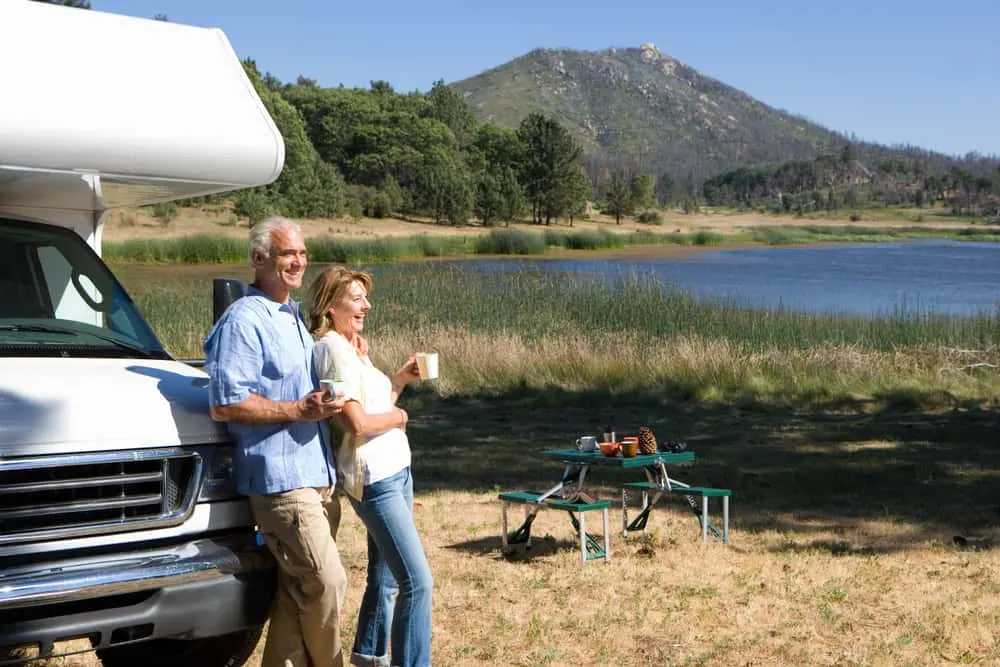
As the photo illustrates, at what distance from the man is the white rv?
0.52 ft

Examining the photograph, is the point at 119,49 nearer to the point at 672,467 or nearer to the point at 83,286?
the point at 83,286

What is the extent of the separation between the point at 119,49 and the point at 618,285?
644 inches

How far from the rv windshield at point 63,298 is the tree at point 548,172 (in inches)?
3566

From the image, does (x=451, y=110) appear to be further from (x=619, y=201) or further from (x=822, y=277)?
(x=822, y=277)

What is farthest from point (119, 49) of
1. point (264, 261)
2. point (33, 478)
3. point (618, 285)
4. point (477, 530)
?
point (618, 285)

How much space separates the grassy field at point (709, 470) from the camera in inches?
250

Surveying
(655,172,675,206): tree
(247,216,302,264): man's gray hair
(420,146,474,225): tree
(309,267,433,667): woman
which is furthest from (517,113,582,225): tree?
(247,216,302,264): man's gray hair

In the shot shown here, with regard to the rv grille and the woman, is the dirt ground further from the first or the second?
the rv grille

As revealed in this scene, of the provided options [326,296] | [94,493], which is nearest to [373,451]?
[326,296]

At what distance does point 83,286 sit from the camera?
18.8 ft

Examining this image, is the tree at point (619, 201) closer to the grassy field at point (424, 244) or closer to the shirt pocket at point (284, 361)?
the grassy field at point (424, 244)

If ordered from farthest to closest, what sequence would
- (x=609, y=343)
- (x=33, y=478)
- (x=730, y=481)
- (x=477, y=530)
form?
(x=609, y=343) → (x=730, y=481) → (x=477, y=530) → (x=33, y=478)

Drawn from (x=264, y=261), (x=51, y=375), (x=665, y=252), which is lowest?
(x=665, y=252)

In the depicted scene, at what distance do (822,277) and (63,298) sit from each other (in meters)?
46.3
